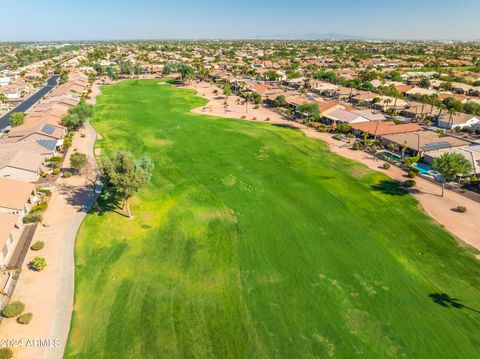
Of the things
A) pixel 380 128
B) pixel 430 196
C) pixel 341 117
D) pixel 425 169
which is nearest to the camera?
pixel 430 196

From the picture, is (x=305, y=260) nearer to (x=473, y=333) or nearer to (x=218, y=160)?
(x=473, y=333)

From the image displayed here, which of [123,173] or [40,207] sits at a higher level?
[123,173]

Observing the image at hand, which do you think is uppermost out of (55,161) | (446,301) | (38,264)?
(55,161)

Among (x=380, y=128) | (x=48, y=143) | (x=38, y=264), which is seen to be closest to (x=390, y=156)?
(x=380, y=128)

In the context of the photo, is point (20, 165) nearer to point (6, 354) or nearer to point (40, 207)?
point (40, 207)

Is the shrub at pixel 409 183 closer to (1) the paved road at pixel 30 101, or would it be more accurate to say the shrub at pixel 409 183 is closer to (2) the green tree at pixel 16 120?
(2) the green tree at pixel 16 120

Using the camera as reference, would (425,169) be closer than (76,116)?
Yes
